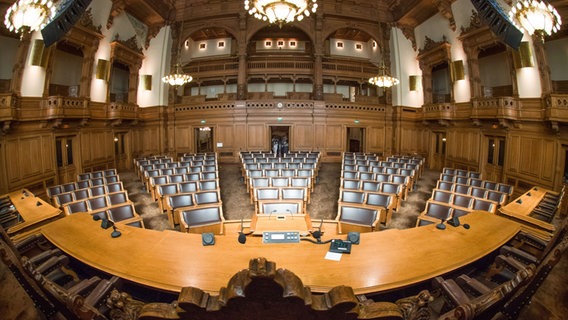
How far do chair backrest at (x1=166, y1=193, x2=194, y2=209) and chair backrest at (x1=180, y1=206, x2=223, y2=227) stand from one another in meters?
1.02

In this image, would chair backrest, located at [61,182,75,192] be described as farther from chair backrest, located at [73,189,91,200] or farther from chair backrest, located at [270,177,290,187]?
chair backrest, located at [270,177,290,187]

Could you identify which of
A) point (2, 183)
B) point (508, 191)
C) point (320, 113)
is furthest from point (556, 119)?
point (2, 183)

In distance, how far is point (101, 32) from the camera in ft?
38.5

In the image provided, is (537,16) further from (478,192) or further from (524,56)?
(524,56)

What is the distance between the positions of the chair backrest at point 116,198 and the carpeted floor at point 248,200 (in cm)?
76

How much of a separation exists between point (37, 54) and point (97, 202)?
23.4 feet

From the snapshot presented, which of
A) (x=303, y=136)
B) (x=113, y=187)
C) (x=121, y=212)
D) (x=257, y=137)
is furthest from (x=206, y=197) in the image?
(x=303, y=136)

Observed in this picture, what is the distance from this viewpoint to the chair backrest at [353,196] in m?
6.39

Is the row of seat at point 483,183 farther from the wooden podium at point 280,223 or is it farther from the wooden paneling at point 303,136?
the wooden paneling at point 303,136

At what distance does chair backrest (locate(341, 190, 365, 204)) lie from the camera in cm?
639

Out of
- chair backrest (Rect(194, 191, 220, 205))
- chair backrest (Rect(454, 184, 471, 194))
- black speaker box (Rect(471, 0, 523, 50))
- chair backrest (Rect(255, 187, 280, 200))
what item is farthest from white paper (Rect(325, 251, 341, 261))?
black speaker box (Rect(471, 0, 523, 50))

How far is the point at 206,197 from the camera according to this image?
6.39m

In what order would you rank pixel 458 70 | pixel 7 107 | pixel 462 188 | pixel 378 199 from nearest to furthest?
pixel 378 199 < pixel 462 188 < pixel 7 107 < pixel 458 70

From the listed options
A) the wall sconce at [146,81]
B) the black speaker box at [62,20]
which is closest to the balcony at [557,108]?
the black speaker box at [62,20]
